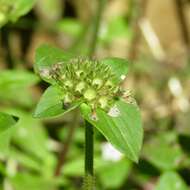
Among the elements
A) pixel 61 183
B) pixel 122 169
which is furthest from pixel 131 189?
pixel 61 183

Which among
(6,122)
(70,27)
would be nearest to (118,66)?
(6,122)

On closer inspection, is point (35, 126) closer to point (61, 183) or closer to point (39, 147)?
point (39, 147)

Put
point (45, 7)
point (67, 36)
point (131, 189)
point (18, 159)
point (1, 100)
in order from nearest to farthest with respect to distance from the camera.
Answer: point (18, 159)
point (131, 189)
point (1, 100)
point (45, 7)
point (67, 36)

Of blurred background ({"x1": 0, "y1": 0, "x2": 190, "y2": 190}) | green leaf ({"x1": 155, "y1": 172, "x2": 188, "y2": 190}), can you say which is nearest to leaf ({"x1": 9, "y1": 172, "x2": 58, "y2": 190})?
blurred background ({"x1": 0, "y1": 0, "x2": 190, "y2": 190})

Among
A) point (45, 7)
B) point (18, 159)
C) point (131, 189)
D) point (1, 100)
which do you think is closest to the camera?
point (18, 159)

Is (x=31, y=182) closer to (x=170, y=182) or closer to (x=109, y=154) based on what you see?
(x=109, y=154)

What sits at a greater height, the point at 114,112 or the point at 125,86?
the point at 125,86
